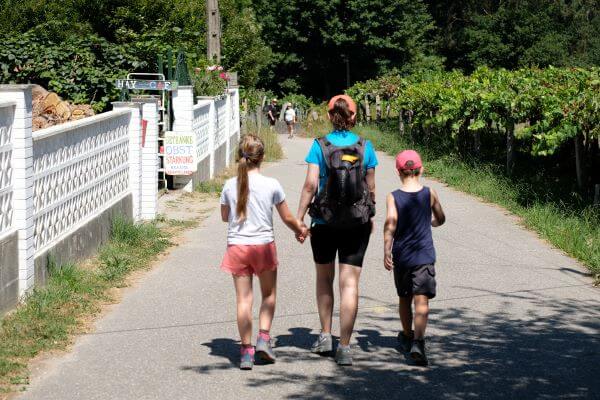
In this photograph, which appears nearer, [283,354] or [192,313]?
[283,354]

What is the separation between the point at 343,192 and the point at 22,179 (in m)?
2.99

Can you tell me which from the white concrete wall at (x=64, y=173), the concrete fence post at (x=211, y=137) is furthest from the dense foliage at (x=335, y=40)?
the white concrete wall at (x=64, y=173)

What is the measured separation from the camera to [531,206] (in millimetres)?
15797

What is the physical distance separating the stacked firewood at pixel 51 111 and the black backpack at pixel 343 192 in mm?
9754

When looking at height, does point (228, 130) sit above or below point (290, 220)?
below

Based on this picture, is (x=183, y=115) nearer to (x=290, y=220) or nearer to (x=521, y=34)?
(x=290, y=220)

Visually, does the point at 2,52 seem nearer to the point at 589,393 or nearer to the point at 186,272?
the point at 186,272

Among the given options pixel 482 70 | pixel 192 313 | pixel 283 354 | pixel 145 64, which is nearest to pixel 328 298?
pixel 283 354

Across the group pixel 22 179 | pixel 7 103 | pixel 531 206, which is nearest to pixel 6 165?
pixel 22 179

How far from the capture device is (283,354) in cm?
711

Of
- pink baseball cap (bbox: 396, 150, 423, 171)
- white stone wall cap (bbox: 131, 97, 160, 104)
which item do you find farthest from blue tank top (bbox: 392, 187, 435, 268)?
white stone wall cap (bbox: 131, 97, 160, 104)

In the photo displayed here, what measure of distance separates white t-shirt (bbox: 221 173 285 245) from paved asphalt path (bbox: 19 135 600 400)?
2.74ft

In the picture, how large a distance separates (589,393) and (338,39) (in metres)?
61.8

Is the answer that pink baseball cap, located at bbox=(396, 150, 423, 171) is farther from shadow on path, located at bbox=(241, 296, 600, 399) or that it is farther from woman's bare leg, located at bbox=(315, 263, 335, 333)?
shadow on path, located at bbox=(241, 296, 600, 399)
